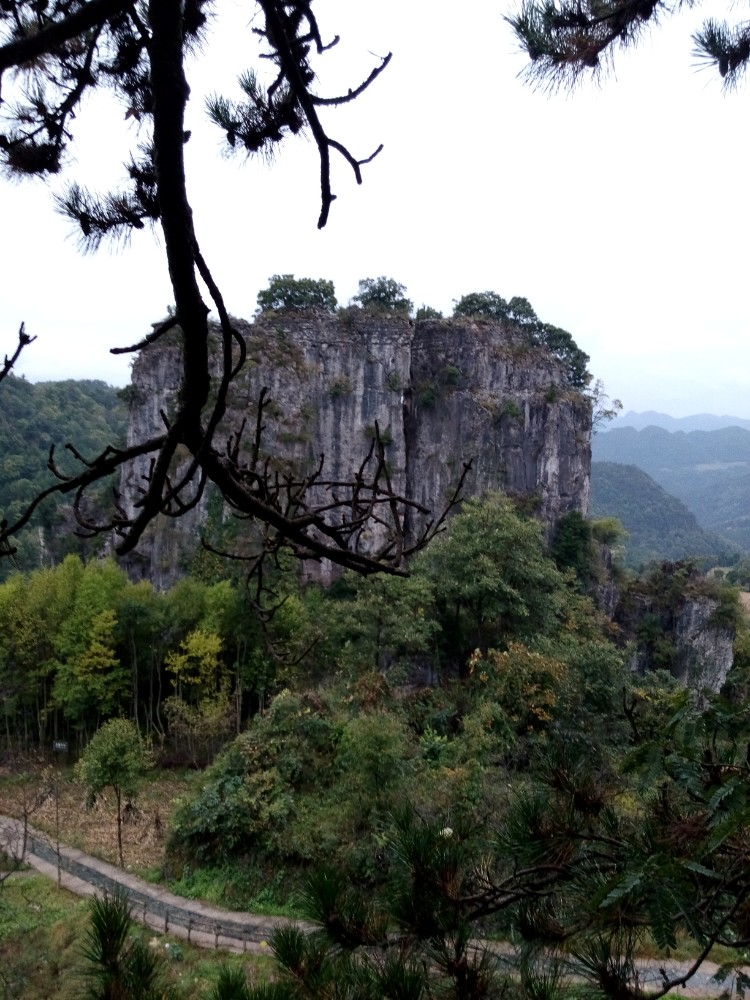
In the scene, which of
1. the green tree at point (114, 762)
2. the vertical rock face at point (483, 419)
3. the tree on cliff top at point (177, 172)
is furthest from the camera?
the vertical rock face at point (483, 419)

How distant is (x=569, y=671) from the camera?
8750 millimetres

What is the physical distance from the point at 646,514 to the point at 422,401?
39.3 metres

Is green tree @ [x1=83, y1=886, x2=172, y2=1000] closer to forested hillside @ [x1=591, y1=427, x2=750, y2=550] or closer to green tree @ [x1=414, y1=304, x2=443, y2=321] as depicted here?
green tree @ [x1=414, y1=304, x2=443, y2=321]

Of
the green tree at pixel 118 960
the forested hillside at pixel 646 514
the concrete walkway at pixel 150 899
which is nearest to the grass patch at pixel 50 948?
the concrete walkway at pixel 150 899

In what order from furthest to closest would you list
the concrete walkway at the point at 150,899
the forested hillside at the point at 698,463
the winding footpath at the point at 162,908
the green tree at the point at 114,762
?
the forested hillside at the point at 698,463 < the green tree at the point at 114,762 < the concrete walkway at the point at 150,899 < the winding footpath at the point at 162,908

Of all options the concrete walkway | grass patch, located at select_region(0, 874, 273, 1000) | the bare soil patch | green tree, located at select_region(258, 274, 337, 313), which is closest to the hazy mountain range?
green tree, located at select_region(258, 274, 337, 313)

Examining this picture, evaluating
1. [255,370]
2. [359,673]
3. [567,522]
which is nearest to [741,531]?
[567,522]

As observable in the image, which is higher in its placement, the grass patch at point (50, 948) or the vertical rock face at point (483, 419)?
the vertical rock face at point (483, 419)

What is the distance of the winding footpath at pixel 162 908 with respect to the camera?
687cm

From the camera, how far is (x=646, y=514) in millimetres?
53469

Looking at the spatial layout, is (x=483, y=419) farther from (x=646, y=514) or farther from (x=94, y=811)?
(x=646, y=514)

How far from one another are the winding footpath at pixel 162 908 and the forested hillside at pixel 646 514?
45.3 meters

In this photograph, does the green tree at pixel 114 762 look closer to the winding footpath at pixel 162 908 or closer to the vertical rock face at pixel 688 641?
the winding footpath at pixel 162 908

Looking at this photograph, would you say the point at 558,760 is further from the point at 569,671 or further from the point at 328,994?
the point at 569,671
